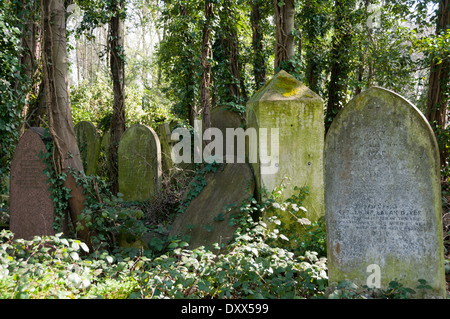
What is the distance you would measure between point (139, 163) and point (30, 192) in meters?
3.08

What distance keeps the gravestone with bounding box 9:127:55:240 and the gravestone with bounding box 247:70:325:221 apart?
3.06 m

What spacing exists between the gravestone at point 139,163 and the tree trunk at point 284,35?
129 inches

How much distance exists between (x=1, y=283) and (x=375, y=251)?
2956 mm

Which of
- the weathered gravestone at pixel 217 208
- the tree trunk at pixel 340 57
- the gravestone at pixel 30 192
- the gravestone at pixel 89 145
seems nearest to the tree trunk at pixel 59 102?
the gravestone at pixel 30 192

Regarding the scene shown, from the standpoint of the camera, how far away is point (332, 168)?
3.39 m

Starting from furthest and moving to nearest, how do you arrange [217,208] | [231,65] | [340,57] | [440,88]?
[340,57] < [231,65] < [440,88] < [217,208]

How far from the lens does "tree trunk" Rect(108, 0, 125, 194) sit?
8930 mm

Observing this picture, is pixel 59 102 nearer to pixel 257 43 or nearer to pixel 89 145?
pixel 89 145

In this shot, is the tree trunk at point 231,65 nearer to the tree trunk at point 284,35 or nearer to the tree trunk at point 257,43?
the tree trunk at point 257,43

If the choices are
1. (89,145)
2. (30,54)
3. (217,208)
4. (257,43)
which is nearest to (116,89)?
(89,145)

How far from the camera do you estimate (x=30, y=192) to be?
17.8ft

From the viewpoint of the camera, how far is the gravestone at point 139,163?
26.5 ft

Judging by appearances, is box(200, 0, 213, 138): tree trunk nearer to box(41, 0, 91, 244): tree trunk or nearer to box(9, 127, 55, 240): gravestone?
box(41, 0, 91, 244): tree trunk

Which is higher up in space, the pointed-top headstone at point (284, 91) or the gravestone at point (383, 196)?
the pointed-top headstone at point (284, 91)
